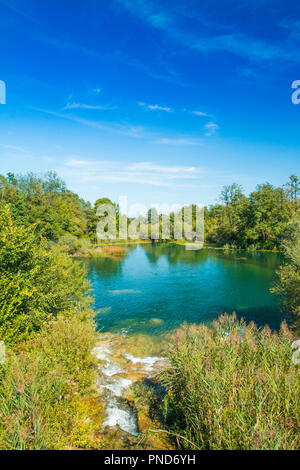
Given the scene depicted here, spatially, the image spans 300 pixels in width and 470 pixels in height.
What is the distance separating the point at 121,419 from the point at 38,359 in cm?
390

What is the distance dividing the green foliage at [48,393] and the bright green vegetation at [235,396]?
10.9 feet

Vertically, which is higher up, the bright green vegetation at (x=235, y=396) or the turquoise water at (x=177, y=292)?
the bright green vegetation at (x=235, y=396)

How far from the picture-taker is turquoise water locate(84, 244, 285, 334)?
22125mm

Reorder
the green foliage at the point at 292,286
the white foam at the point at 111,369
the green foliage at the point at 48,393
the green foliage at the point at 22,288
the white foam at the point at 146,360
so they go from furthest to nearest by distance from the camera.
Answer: the green foliage at the point at 292,286 → the white foam at the point at 146,360 → the white foam at the point at 111,369 → the green foliage at the point at 22,288 → the green foliage at the point at 48,393

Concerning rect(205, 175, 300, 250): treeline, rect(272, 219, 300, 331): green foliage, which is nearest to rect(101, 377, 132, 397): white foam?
rect(272, 219, 300, 331): green foliage

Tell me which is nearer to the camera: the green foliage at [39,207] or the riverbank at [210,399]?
the riverbank at [210,399]

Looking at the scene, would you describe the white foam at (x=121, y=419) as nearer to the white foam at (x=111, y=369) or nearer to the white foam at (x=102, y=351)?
the white foam at (x=111, y=369)

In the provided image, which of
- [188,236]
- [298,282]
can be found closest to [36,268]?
[298,282]

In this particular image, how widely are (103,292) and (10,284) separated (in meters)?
20.3

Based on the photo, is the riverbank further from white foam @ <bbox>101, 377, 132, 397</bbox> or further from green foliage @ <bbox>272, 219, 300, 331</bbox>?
green foliage @ <bbox>272, 219, 300, 331</bbox>

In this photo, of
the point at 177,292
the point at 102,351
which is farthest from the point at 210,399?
the point at 177,292

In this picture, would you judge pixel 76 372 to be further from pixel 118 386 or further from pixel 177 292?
pixel 177 292

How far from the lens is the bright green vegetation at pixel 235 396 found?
536 cm

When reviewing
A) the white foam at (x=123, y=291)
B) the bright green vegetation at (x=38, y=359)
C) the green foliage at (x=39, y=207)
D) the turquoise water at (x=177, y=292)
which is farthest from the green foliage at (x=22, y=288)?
the green foliage at (x=39, y=207)
